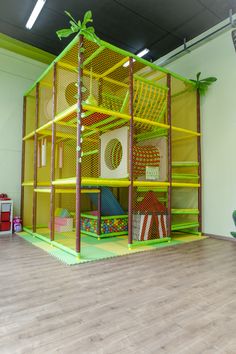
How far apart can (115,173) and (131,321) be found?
8.67 feet

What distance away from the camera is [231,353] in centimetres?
118

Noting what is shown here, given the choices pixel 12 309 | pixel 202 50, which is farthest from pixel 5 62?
pixel 12 309

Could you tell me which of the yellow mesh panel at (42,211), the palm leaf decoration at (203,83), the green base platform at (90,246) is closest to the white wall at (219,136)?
the palm leaf decoration at (203,83)

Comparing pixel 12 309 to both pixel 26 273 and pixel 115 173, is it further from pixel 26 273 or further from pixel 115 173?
pixel 115 173

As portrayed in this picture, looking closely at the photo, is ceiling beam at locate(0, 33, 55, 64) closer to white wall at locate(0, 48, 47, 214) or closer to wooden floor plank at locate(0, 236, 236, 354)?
white wall at locate(0, 48, 47, 214)

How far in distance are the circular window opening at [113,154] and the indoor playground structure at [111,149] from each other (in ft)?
0.06

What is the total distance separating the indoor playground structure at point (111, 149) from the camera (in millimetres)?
3510

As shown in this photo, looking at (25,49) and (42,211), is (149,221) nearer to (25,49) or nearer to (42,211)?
(42,211)

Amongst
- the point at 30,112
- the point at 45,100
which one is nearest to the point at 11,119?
the point at 30,112

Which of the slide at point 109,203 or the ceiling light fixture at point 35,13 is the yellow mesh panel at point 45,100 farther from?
the slide at point 109,203

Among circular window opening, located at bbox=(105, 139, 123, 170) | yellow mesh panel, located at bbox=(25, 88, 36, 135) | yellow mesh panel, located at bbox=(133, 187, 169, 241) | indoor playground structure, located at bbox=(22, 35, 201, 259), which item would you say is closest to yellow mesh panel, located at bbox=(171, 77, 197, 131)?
indoor playground structure, located at bbox=(22, 35, 201, 259)

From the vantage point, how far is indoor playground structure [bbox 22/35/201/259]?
11.5ft

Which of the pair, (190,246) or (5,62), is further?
(5,62)

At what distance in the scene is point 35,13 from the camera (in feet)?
13.1
